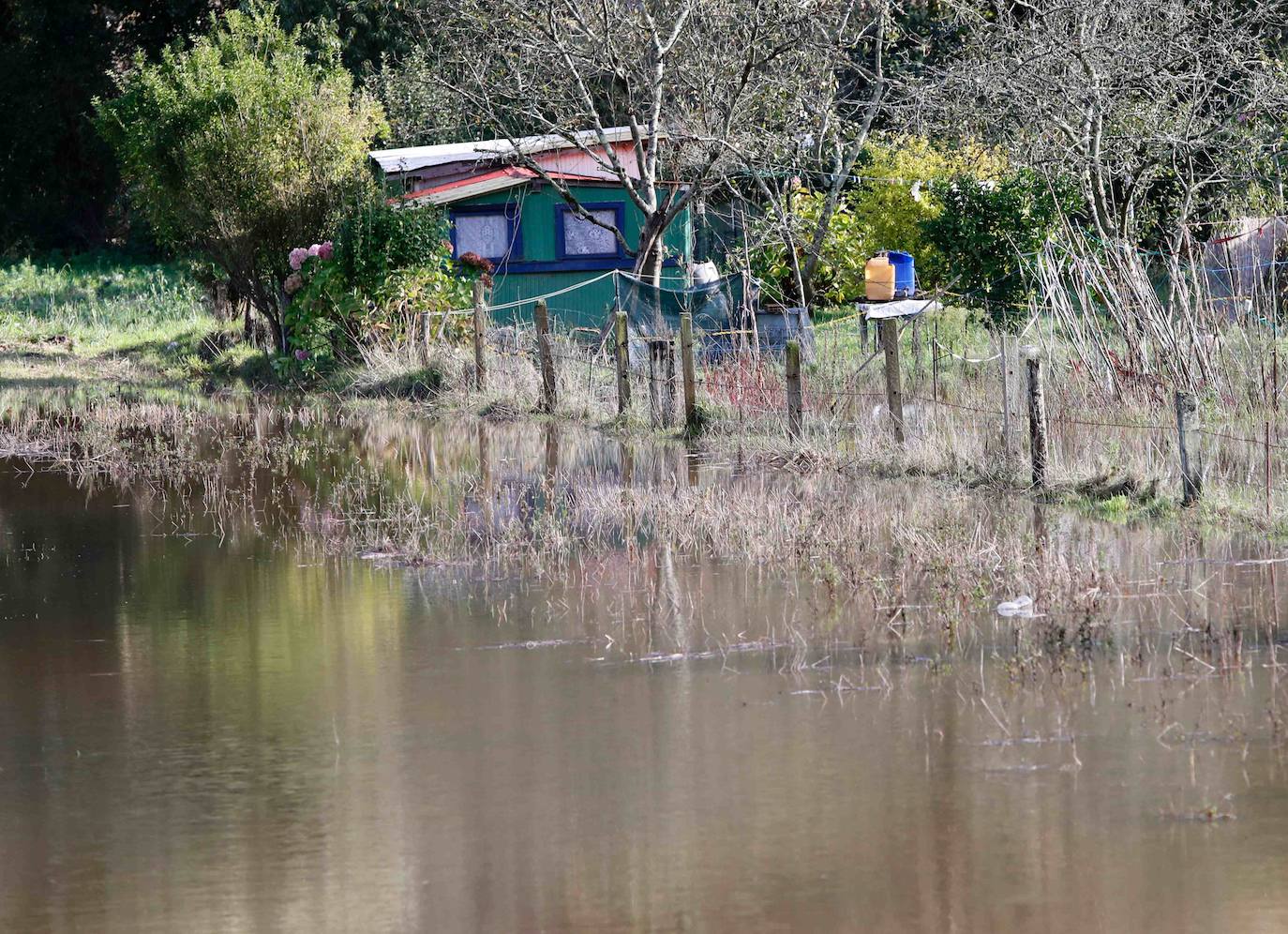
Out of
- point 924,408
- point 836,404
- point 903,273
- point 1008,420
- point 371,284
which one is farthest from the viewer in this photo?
point 903,273

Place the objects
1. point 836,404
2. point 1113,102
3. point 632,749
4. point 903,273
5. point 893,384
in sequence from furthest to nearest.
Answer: point 903,273, point 1113,102, point 836,404, point 893,384, point 632,749

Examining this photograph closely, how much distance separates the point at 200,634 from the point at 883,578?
3923 mm

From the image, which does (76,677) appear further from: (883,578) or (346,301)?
(346,301)

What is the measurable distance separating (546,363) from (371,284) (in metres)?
5.00

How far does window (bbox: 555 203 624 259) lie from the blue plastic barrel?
4.51m

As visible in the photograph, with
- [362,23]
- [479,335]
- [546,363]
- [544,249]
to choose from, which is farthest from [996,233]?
[362,23]

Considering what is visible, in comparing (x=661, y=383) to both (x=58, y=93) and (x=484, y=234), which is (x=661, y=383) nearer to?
(x=484, y=234)

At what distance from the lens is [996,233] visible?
21844 millimetres

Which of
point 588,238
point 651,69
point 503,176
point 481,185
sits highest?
point 651,69

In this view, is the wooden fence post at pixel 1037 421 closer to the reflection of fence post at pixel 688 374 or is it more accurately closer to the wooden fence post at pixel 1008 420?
the wooden fence post at pixel 1008 420

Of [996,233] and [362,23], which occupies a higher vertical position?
[362,23]

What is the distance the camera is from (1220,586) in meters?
10.1

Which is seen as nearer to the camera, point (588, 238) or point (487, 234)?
point (487, 234)

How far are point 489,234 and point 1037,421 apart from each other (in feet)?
54.9
